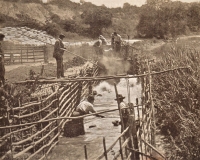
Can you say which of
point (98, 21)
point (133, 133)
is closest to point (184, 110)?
point (133, 133)

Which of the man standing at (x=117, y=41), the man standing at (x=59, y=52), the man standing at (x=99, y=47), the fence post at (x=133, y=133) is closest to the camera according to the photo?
the fence post at (x=133, y=133)

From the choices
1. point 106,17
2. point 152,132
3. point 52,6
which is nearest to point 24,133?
point 152,132

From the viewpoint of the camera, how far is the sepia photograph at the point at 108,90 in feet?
18.1

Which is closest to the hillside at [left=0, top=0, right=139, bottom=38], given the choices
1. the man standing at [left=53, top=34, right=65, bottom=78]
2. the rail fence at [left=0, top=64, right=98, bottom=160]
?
the man standing at [left=53, top=34, right=65, bottom=78]

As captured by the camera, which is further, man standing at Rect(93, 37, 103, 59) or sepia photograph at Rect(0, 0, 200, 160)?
man standing at Rect(93, 37, 103, 59)

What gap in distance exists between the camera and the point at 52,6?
39.3 meters

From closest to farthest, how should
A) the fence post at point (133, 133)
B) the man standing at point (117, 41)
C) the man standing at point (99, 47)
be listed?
the fence post at point (133, 133), the man standing at point (117, 41), the man standing at point (99, 47)

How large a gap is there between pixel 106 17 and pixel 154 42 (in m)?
5.64

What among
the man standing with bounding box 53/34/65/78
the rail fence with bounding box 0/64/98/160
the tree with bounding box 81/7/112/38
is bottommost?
the rail fence with bounding box 0/64/98/160

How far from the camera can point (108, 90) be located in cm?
1524

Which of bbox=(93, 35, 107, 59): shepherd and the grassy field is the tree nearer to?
bbox=(93, 35, 107, 59): shepherd

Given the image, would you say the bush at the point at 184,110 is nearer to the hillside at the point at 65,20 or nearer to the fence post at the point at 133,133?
the fence post at the point at 133,133

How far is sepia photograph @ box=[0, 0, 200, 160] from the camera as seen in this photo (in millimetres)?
5523

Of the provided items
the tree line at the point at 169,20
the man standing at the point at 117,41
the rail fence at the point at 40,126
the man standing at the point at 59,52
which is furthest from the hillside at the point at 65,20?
the rail fence at the point at 40,126
